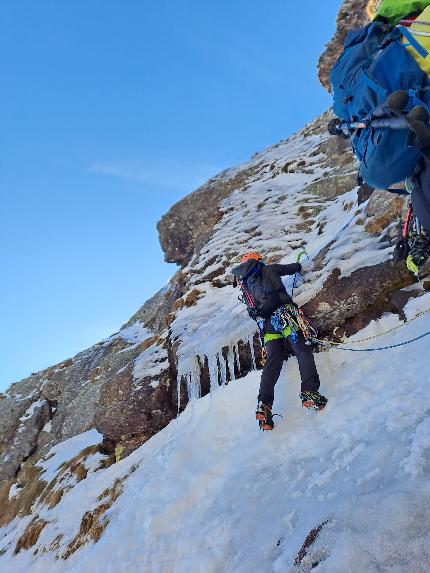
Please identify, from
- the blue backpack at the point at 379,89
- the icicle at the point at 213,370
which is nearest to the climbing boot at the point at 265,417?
the icicle at the point at 213,370

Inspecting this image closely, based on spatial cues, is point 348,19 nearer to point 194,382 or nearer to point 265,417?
point 194,382

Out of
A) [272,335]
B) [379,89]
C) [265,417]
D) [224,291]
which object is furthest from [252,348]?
[379,89]

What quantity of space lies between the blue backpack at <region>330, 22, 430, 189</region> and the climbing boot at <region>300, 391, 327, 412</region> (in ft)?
9.47

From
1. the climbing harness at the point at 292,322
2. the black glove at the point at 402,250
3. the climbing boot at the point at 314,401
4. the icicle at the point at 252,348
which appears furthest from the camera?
the icicle at the point at 252,348

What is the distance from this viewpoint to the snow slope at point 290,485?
114 inches

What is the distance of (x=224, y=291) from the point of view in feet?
36.2

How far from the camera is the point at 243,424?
651 centimetres

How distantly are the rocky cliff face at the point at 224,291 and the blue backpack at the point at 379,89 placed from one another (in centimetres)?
337

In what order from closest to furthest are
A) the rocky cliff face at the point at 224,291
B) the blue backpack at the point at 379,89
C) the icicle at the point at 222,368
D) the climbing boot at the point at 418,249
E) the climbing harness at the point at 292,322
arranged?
1. the blue backpack at the point at 379,89
2. the climbing boot at the point at 418,249
3. the climbing harness at the point at 292,322
4. the rocky cliff face at the point at 224,291
5. the icicle at the point at 222,368

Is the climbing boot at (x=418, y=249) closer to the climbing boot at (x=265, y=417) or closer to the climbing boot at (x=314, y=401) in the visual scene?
the climbing boot at (x=314, y=401)

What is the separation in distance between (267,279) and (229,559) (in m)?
3.90

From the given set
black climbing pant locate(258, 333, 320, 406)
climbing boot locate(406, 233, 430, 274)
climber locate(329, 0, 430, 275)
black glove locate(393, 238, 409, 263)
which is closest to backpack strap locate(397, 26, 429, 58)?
climber locate(329, 0, 430, 275)

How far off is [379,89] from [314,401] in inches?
147

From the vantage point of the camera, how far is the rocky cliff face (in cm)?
741
